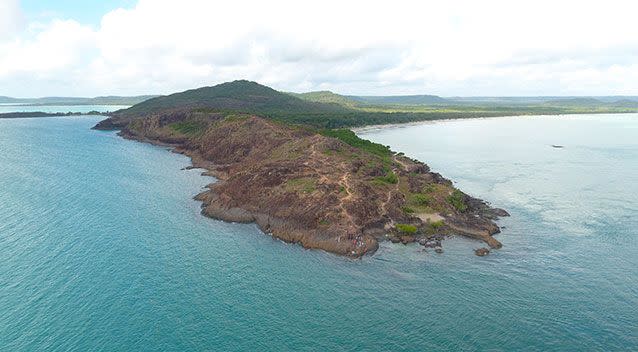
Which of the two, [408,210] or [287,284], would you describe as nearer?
[287,284]

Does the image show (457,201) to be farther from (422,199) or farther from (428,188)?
(428,188)

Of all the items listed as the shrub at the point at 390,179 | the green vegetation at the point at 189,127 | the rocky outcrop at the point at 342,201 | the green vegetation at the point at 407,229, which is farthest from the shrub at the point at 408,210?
the green vegetation at the point at 189,127

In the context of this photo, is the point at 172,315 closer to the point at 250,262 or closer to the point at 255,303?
the point at 255,303

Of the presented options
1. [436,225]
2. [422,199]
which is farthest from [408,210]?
[436,225]

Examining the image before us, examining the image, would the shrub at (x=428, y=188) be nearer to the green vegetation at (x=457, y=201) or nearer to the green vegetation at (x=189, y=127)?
the green vegetation at (x=457, y=201)

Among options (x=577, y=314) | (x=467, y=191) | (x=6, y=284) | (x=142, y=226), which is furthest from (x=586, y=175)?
(x=6, y=284)

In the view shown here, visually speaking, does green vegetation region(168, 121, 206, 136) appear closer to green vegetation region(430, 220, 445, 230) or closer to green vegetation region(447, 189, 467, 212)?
green vegetation region(447, 189, 467, 212)

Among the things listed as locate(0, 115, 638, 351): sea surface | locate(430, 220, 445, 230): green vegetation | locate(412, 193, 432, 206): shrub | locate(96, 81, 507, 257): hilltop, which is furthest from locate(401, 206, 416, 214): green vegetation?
locate(0, 115, 638, 351): sea surface
